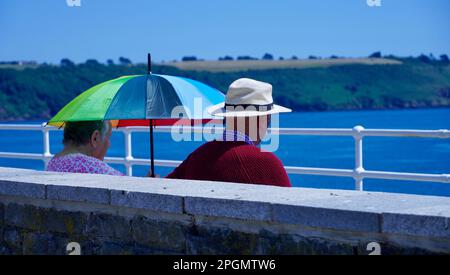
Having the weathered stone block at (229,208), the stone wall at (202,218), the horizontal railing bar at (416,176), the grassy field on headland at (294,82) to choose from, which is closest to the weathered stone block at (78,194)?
the stone wall at (202,218)

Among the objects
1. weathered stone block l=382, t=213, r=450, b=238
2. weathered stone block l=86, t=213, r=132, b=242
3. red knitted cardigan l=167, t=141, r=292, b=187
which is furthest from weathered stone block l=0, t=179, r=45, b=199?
weathered stone block l=382, t=213, r=450, b=238

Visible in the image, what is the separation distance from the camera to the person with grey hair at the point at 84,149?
5.37 metres

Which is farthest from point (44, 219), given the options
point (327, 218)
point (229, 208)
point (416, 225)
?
point (416, 225)

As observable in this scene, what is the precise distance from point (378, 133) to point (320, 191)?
13.1 ft

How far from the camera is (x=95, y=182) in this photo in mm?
4590

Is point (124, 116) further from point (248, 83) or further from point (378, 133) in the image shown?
point (378, 133)

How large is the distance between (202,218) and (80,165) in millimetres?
1588

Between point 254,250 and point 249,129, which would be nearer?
point 254,250

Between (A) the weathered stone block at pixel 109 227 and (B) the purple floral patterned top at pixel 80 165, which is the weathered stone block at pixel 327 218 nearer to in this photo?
(A) the weathered stone block at pixel 109 227

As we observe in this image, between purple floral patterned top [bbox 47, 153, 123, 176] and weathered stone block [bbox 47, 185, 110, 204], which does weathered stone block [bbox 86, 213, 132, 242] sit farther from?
purple floral patterned top [bbox 47, 153, 123, 176]

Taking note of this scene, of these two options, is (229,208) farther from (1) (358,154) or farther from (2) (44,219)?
(1) (358,154)

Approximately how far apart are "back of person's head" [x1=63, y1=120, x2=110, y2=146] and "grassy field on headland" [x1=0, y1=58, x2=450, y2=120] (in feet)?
219

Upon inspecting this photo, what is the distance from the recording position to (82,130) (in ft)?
18.3
